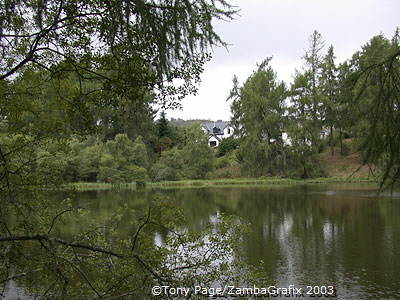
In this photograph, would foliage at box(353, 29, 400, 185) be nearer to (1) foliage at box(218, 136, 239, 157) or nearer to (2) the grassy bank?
(2) the grassy bank

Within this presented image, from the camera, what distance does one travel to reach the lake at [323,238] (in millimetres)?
8711

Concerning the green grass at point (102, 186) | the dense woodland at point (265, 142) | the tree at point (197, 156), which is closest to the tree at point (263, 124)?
the dense woodland at point (265, 142)

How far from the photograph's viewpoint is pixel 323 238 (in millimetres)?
13078

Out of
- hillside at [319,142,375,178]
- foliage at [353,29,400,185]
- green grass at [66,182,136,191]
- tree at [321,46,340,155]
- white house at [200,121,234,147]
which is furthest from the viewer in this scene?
white house at [200,121,234,147]

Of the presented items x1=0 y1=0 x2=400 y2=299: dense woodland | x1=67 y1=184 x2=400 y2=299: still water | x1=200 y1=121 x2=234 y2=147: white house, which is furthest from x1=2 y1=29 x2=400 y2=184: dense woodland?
x1=0 y1=0 x2=400 y2=299: dense woodland

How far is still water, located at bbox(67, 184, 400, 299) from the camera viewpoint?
28.6 ft

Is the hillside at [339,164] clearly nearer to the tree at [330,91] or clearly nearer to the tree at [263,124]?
the tree at [330,91]

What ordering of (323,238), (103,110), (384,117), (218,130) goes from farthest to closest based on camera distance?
1. (218,130)
2. (323,238)
3. (103,110)
4. (384,117)

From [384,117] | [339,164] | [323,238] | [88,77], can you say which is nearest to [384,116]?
[384,117]

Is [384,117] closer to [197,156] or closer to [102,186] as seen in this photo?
[102,186]

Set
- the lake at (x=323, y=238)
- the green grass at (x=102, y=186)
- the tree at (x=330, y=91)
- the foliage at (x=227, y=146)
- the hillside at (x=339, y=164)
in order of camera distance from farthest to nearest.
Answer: the foliage at (x=227, y=146) → the tree at (x=330, y=91) → the hillside at (x=339, y=164) → the green grass at (x=102, y=186) → the lake at (x=323, y=238)

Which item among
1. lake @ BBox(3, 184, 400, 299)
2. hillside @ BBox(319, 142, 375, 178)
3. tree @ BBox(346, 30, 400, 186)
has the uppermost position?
tree @ BBox(346, 30, 400, 186)

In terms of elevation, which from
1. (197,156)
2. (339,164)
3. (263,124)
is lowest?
(339,164)

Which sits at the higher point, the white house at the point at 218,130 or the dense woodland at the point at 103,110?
the white house at the point at 218,130
